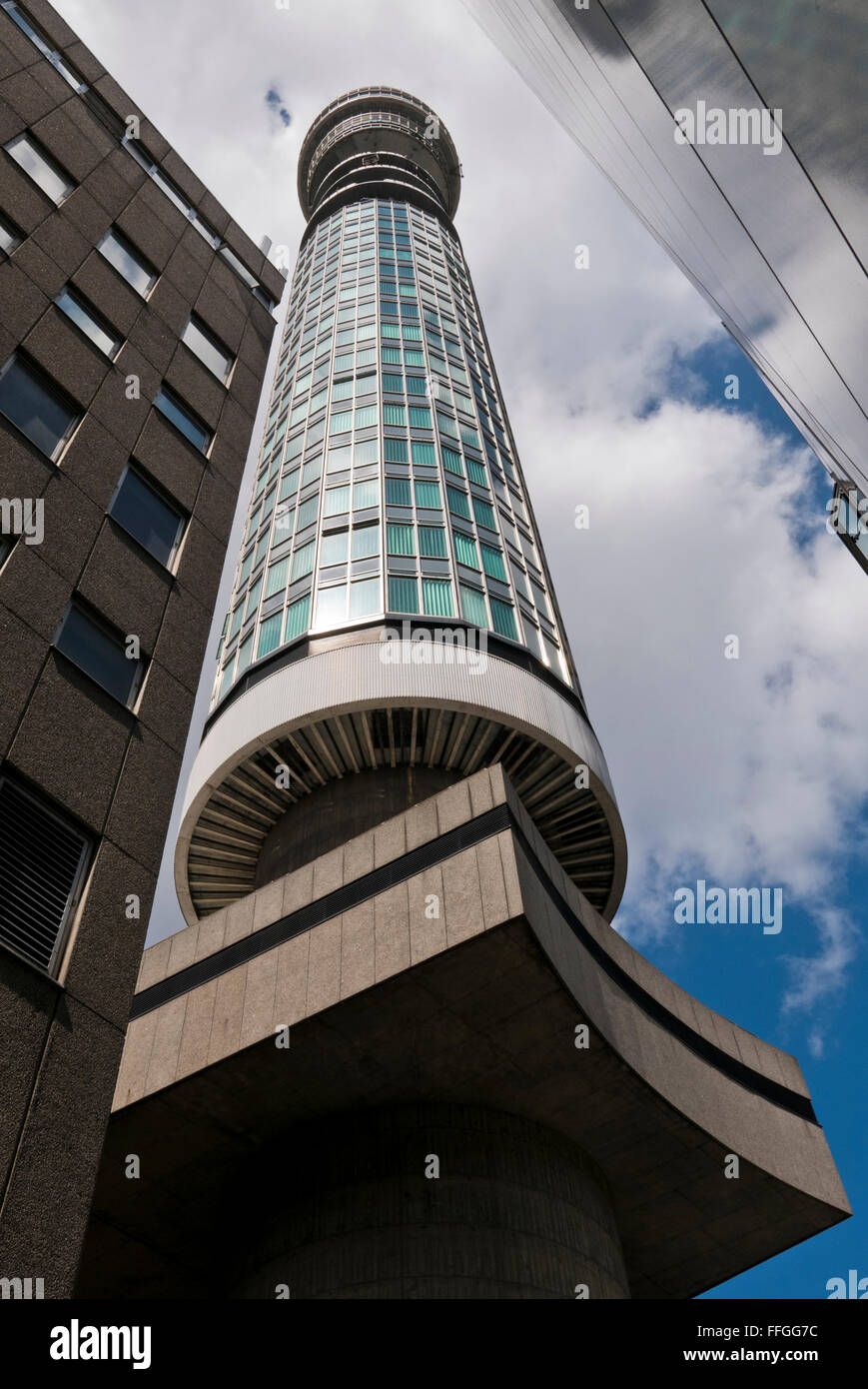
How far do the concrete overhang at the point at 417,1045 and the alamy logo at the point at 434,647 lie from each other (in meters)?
6.91

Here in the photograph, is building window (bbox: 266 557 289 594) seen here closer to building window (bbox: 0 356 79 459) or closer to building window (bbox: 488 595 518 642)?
building window (bbox: 488 595 518 642)

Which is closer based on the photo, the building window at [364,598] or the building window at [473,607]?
Answer: the building window at [364,598]

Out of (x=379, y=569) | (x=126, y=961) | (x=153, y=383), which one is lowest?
(x=126, y=961)

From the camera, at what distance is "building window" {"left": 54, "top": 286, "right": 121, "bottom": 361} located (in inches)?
618

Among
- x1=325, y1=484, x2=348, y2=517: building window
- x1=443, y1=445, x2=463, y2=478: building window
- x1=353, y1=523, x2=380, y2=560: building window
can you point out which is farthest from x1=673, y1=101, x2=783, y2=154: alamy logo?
x1=443, y1=445, x2=463, y2=478: building window

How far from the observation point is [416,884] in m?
16.8

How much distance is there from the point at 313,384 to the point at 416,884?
93.5ft

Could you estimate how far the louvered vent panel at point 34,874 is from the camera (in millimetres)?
9516

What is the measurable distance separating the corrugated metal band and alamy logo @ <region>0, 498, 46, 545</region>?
8.30 metres

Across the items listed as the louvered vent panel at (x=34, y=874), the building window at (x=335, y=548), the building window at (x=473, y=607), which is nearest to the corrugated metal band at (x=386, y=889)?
the louvered vent panel at (x=34, y=874)
